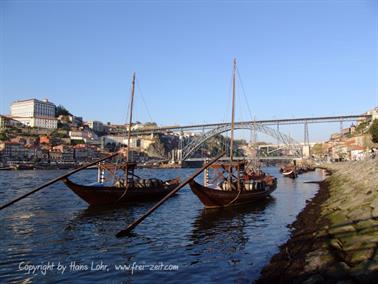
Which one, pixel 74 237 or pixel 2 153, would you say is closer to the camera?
pixel 74 237

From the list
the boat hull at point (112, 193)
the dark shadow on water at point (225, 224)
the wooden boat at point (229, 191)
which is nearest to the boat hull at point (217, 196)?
the wooden boat at point (229, 191)

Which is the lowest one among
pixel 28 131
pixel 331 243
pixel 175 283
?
pixel 175 283

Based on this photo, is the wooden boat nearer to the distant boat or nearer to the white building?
the distant boat

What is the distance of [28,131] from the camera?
172 metres

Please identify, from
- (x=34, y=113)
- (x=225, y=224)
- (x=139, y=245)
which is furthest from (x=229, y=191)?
(x=34, y=113)

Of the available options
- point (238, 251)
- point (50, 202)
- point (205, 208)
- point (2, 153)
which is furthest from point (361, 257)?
point (2, 153)

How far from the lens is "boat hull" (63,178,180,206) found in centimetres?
2672

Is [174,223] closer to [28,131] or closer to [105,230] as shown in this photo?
[105,230]

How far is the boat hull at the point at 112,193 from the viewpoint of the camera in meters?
26.7

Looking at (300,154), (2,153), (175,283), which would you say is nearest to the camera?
(175,283)

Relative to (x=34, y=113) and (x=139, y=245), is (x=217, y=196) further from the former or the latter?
(x=34, y=113)

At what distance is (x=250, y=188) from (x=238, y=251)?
15.6 m

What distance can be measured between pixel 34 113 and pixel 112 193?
172 m

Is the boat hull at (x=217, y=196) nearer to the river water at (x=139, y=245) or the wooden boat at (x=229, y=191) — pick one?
the wooden boat at (x=229, y=191)
